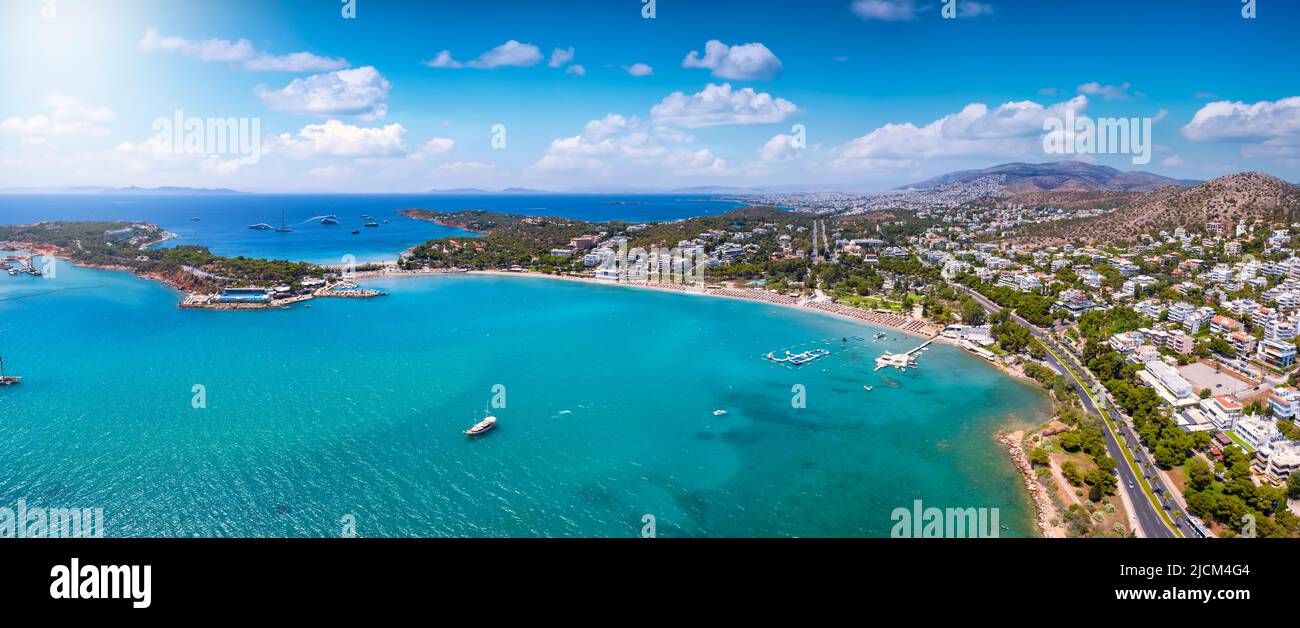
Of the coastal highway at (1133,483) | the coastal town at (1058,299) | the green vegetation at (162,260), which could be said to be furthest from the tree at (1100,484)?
the green vegetation at (162,260)

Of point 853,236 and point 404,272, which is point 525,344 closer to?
point 404,272

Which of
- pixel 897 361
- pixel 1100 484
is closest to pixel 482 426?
pixel 1100 484

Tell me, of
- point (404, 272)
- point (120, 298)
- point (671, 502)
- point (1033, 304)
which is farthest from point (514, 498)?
point (404, 272)

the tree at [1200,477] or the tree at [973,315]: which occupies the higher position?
the tree at [973,315]

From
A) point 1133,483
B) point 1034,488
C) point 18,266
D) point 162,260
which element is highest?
point 162,260

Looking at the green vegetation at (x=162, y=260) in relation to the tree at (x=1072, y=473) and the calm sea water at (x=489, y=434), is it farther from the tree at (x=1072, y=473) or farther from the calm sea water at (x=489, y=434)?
the tree at (x=1072, y=473)

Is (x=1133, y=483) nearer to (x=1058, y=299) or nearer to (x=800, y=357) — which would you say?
(x=800, y=357)
